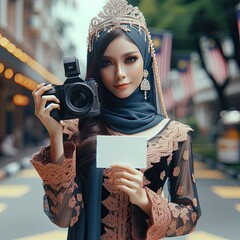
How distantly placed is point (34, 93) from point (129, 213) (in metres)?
0.58

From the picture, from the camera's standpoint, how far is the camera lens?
1726mm

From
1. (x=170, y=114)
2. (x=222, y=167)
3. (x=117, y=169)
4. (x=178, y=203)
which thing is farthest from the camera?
(x=170, y=114)

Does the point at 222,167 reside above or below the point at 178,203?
above

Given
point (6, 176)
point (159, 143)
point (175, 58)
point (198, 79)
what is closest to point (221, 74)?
point (175, 58)

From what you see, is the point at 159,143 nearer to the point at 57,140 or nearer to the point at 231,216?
the point at 57,140

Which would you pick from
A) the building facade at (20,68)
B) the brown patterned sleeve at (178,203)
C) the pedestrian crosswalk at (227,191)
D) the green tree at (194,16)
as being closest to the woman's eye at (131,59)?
the brown patterned sleeve at (178,203)

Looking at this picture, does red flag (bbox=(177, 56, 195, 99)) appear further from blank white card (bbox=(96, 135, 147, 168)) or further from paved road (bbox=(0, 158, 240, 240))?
blank white card (bbox=(96, 135, 147, 168))

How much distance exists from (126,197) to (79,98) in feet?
1.37

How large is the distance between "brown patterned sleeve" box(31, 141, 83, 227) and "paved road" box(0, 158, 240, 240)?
448cm

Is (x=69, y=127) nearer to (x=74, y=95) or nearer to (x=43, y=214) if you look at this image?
(x=74, y=95)

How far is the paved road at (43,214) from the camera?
21.2 feet

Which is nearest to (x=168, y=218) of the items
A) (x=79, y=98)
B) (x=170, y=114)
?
(x=79, y=98)

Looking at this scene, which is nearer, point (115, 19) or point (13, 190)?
point (115, 19)

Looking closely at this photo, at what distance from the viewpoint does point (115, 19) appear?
6.40 ft
